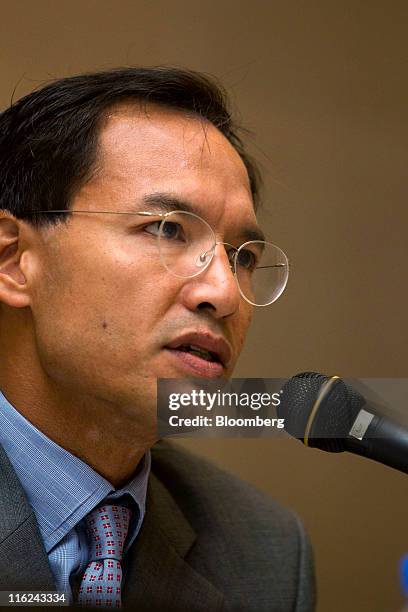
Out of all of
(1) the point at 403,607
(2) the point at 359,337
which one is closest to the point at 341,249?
(2) the point at 359,337

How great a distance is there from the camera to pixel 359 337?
125 cm

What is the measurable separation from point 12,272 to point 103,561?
417 millimetres

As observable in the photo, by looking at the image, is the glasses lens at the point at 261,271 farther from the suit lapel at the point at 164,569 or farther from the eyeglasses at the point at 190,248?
the suit lapel at the point at 164,569

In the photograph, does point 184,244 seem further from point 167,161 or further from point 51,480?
point 51,480

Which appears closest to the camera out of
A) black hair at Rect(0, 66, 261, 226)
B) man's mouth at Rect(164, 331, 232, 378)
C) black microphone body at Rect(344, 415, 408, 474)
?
black microphone body at Rect(344, 415, 408, 474)

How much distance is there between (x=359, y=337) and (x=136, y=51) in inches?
21.7

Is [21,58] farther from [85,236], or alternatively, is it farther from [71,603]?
[71,603]

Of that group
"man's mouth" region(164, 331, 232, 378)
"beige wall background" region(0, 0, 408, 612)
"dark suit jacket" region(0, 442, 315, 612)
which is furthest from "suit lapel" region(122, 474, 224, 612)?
"man's mouth" region(164, 331, 232, 378)

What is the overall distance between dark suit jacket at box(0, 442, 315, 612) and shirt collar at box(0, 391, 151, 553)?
18 millimetres

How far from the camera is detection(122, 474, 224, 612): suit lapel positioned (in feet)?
3.68

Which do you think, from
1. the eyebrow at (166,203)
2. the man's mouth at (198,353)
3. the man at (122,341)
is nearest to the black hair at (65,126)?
the man at (122,341)

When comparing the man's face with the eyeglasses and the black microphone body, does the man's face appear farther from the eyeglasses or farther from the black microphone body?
the black microphone body

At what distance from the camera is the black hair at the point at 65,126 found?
1.17 m

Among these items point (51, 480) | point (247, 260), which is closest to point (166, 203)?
point (247, 260)
